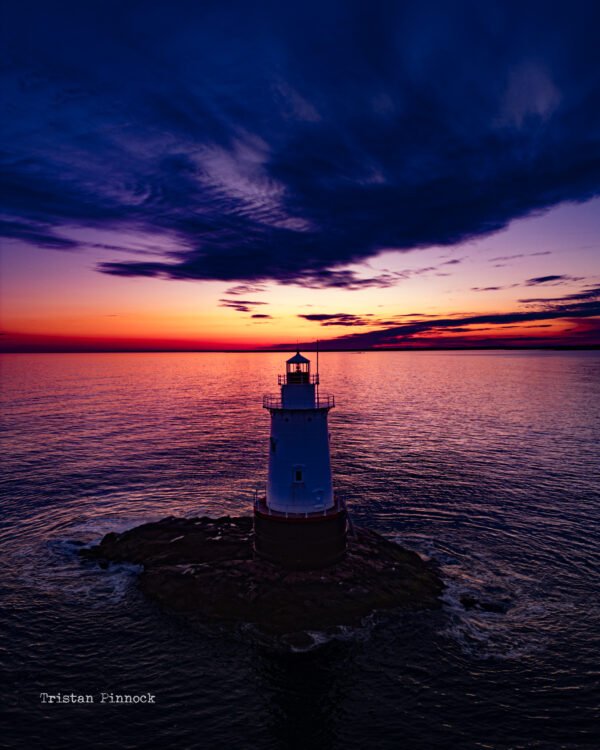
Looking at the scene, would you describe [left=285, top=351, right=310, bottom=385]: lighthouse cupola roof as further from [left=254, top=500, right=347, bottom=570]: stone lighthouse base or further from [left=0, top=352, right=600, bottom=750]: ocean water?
[left=0, top=352, right=600, bottom=750]: ocean water

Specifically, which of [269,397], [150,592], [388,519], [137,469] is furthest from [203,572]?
[137,469]

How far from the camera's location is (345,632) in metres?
21.2

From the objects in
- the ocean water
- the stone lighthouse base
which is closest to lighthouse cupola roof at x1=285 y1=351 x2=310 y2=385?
the stone lighthouse base

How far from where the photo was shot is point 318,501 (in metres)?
26.3

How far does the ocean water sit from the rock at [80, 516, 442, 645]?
1002mm

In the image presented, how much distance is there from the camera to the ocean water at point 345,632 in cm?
1631

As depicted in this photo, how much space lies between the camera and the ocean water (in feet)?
53.5

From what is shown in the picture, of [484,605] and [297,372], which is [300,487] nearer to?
[297,372]

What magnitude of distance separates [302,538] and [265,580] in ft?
9.41


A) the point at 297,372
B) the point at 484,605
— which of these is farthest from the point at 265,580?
the point at 297,372

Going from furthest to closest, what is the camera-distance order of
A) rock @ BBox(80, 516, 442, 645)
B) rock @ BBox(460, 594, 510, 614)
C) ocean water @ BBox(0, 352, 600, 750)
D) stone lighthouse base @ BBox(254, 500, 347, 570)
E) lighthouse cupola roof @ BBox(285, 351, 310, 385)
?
lighthouse cupola roof @ BBox(285, 351, 310, 385), stone lighthouse base @ BBox(254, 500, 347, 570), rock @ BBox(460, 594, 510, 614), rock @ BBox(80, 516, 442, 645), ocean water @ BBox(0, 352, 600, 750)

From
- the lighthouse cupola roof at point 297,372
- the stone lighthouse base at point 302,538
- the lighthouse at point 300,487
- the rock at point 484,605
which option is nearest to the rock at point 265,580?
the stone lighthouse base at point 302,538

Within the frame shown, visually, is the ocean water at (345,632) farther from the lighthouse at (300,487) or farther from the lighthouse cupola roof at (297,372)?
the lighthouse cupola roof at (297,372)

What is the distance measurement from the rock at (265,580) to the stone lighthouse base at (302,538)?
48cm
